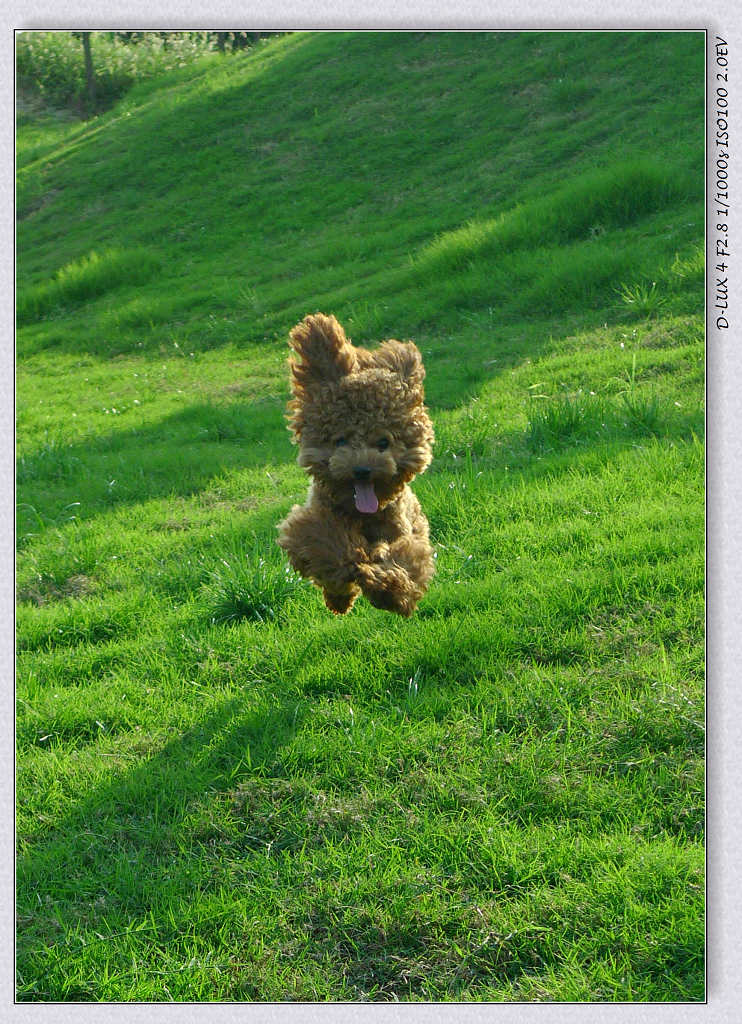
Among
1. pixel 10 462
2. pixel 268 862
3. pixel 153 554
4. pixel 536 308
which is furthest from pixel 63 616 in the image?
pixel 536 308

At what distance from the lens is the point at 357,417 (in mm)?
3029

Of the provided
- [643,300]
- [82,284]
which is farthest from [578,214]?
[82,284]

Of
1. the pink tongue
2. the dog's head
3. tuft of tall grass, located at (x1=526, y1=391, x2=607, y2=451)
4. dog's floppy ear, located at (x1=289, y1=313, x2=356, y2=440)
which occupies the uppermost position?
dog's floppy ear, located at (x1=289, y1=313, x2=356, y2=440)

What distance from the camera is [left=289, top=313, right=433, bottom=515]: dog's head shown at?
3004mm

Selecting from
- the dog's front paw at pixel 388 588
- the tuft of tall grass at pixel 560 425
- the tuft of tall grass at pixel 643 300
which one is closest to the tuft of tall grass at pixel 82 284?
the tuft of tall grass at pixel 643 300

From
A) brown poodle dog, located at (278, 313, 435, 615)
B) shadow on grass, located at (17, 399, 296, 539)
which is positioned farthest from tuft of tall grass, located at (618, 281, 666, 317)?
brown poodle dog, located at (278, 313, 435, 615)

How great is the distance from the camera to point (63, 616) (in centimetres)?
638

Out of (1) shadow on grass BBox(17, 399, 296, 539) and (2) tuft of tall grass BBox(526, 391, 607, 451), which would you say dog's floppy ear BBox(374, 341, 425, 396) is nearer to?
(2) tuft of tall grass BBox(526, 391, 607, 451)

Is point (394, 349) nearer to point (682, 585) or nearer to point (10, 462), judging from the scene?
point (10, 462)

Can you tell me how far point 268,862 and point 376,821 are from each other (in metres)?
0.55

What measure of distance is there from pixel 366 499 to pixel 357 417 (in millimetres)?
290

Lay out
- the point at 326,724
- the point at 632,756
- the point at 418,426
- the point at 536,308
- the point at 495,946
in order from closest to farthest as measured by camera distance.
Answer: the point at 418,426, the point at 495,946, the point at 632,756, the point at 326,724, the point at 536,308

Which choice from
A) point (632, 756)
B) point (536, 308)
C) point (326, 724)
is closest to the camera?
point (632, 756)

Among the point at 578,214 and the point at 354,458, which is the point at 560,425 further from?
the point at 578,214
